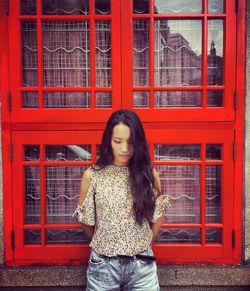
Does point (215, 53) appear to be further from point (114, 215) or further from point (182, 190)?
point (114, 215)

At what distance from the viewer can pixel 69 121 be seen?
3830 millimetres

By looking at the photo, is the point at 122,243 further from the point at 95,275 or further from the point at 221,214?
the point at 221,214

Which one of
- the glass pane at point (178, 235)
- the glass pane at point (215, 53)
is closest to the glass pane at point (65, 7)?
the glass pane at point (215, 53)

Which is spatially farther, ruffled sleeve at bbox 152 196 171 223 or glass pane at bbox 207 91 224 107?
glass pane at bbox 207 91 224 107

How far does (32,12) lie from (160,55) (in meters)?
1.20

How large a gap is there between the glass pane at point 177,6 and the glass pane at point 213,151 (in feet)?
3.95

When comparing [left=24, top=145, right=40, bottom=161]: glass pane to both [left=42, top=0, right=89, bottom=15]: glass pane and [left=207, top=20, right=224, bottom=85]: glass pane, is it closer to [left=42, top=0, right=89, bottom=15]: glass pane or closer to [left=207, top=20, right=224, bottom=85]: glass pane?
[left=42, top=0, right=89, bottom=15]: glass pane

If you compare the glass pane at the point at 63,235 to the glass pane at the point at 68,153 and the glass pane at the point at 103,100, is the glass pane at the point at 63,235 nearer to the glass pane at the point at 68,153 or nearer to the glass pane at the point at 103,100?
the glass pane at the point at 68,153

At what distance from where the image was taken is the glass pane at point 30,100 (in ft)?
12.7

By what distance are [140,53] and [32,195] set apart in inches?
64.0

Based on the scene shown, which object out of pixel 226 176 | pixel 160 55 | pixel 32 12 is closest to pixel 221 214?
pixel 226 176

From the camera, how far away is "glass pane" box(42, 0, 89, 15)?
3.83 m

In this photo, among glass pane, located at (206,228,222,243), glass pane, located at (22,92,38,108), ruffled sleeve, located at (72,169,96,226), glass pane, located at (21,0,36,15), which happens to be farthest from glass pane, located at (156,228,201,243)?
glass pane, located at (21,0,36,15)

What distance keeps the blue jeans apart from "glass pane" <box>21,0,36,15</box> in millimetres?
2201
